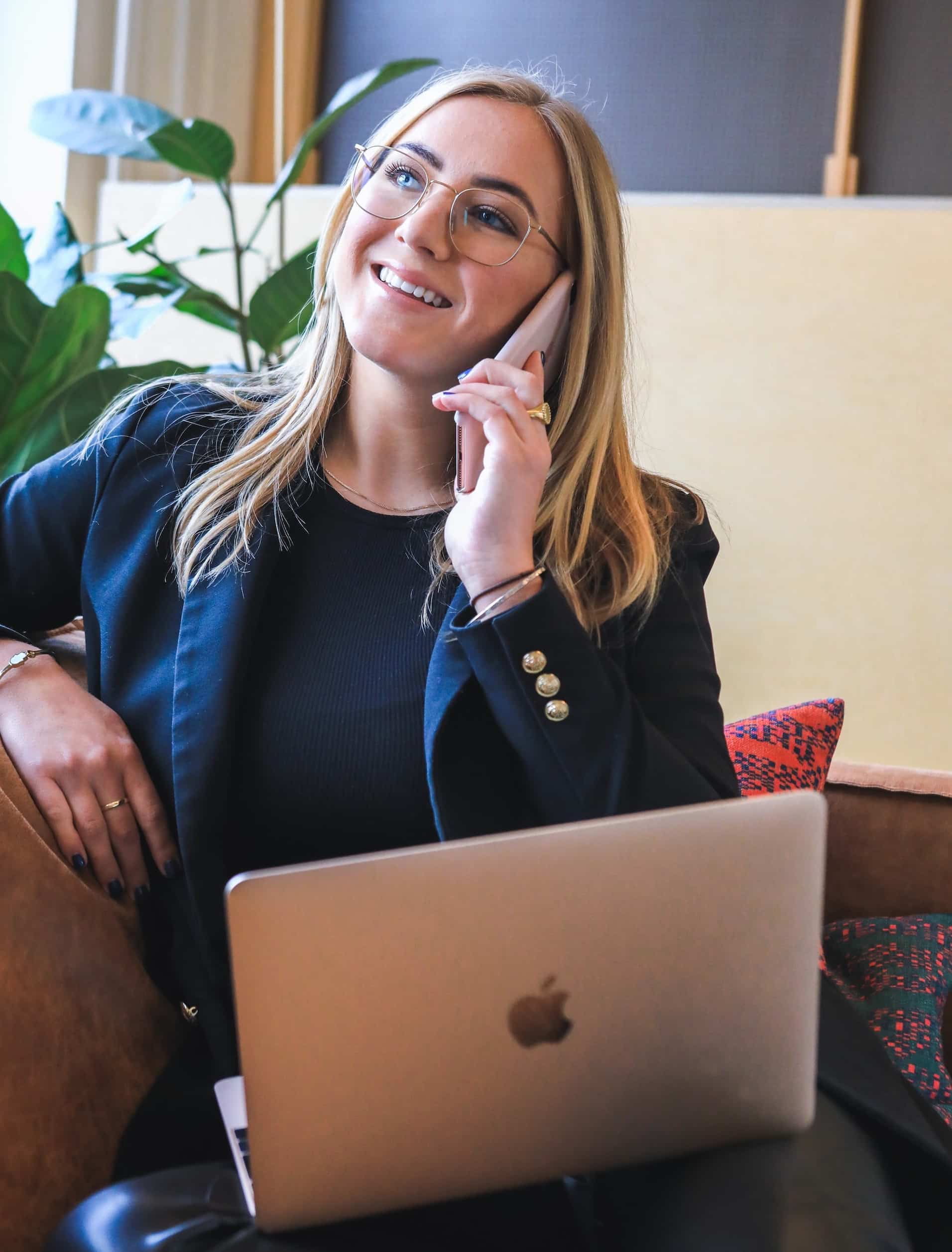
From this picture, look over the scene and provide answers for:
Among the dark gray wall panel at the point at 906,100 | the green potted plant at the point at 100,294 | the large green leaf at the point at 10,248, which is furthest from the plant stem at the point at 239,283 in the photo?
the dark gray wall panel at the point at 906,100

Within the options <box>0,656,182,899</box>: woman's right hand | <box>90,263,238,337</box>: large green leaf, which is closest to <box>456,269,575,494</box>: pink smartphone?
<box>0,656,182,899</box>: woman's right hand

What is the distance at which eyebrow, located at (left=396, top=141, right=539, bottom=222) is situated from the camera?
→ 126 centimetres

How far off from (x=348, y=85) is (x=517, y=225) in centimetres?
104

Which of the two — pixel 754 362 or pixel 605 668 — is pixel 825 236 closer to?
pixel 754 362

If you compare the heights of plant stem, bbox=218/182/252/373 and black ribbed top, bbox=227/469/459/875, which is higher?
plant stem, bbox=218/182/252/373

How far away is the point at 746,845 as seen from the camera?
71cm

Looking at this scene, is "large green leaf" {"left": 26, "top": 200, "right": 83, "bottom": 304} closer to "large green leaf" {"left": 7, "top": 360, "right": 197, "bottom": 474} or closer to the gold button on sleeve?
"large green leaf" {"left": 7, "top": 360, "right": 197, "bottom": 474}

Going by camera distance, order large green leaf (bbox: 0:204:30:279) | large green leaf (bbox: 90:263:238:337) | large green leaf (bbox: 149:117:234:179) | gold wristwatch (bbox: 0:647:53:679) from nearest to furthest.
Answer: gold wristwatch (bbox: 0:647:53:679) → large green leaf (bbox: 0:204:30:279) → large green leaf (bbox: 149:117:234:179) → large green leaf (bbox: 90:263:238:337)

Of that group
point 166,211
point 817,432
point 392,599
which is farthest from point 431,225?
point 817,432

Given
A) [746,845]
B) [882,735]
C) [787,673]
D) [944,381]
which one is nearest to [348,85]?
[944,381]

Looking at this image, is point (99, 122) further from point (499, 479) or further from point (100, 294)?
point (499, 479)

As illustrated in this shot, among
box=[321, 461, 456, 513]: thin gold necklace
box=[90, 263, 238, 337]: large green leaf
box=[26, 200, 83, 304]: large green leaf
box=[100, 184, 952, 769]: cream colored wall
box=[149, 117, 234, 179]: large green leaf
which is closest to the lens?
box=[321, 461, 456, 513]: thin gold necklace

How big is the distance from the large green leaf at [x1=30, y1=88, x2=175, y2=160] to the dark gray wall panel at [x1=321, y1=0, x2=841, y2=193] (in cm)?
87

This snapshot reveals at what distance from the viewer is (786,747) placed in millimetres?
1401
